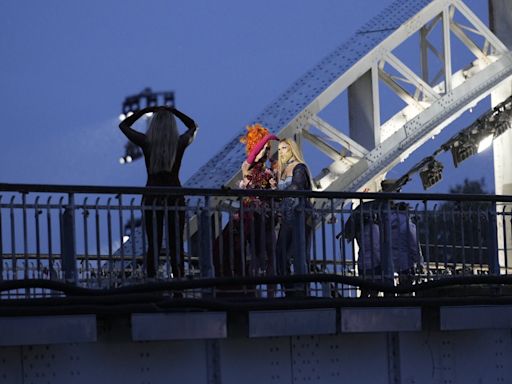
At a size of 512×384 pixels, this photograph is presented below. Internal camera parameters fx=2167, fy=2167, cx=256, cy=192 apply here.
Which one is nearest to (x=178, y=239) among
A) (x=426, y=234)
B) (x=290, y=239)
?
(x=290, y=239)

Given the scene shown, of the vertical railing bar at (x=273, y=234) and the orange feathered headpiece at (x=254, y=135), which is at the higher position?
the orange feathered headpiece at (x=254, y=135)

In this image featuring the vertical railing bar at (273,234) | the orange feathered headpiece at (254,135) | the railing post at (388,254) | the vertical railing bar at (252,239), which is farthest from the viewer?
the orange feathered headpiece at (254,135)

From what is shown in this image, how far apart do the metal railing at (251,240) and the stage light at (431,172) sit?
1343cm

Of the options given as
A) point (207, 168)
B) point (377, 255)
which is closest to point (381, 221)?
point (377, 255)

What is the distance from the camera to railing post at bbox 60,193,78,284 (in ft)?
64.1

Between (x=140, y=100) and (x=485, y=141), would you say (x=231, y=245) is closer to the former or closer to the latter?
(x=485, y=141)

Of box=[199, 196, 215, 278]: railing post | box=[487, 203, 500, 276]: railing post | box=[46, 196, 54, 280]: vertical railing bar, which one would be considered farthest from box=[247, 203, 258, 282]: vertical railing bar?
box=[487, 203, 500, 276]: railing post

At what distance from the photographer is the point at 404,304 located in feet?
68.4

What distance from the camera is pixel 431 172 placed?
121ft

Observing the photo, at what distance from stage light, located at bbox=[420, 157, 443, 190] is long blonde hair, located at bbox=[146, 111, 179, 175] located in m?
16.2

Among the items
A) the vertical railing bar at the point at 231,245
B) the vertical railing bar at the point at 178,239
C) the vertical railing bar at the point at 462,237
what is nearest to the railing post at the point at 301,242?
the vertical railing bar at the point at 231,245

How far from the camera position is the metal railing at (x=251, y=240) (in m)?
19.6

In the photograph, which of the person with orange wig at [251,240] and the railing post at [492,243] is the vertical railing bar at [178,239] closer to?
the person with orange wig at [251,240]

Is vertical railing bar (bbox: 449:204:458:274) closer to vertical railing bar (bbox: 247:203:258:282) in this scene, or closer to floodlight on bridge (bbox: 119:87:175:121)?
vertical railing bar (bbox: 247:203:258:282)
